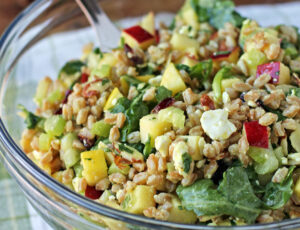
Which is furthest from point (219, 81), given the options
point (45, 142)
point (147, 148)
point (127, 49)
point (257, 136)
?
point (45, 142)

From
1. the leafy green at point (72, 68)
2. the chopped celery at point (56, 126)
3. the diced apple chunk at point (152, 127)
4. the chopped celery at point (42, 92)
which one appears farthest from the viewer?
the leafy green at point (72, 68)

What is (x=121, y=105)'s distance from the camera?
7.46ft

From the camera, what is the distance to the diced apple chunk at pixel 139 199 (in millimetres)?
1915

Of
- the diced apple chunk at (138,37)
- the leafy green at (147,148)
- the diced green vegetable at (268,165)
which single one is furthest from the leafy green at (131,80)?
the diced green vegetable at (268,165)

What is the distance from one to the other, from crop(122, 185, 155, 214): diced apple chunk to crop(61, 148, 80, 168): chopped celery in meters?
0.44

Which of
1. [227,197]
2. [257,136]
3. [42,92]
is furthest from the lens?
[42,92]

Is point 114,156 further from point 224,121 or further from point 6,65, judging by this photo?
point 6,65

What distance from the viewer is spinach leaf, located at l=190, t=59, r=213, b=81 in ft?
7.86

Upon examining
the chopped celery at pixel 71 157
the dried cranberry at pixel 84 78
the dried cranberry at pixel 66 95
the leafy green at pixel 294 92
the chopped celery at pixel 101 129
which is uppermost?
the dried cranberry at pixel 66 95

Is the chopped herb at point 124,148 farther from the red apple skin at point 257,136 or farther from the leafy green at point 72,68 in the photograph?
the leafy green at point 72,68

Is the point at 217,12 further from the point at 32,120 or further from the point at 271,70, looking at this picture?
the point at 32,120

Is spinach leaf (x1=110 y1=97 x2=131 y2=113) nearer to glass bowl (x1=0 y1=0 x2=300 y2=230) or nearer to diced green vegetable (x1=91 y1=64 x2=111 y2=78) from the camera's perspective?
diced green vegetable (x1=91 y1=64 x2=111 y2=78)

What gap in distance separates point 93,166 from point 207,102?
0.62 m

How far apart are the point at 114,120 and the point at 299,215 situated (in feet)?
3.17
